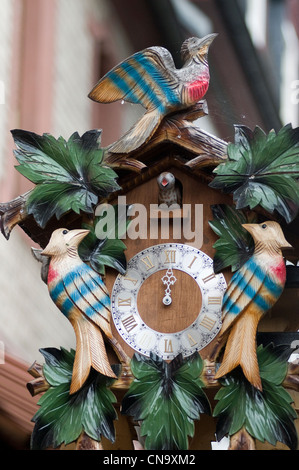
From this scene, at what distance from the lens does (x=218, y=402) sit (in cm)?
411

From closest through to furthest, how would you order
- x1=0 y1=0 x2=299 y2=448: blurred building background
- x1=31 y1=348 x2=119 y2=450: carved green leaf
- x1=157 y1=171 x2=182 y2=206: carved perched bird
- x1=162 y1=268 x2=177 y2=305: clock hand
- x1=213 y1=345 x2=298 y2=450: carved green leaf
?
x1=213 y1=345 x2=298 y2=450: carved green leaf
x1=31 y1=348 x2=119 y2=450: carved green leaf
x1=162 y1=268 x2=177 y2=305: clock hand
x1=157 y1=171 x2=182 y2=206: carved perched bird
x1=0 y1=0 x2=299 y2=448: blurred building background

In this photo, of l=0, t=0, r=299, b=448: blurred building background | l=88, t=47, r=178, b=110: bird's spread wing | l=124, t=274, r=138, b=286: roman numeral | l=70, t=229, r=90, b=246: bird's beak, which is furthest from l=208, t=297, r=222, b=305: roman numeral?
l=0, t=0, r=299, b=448: blurred building background

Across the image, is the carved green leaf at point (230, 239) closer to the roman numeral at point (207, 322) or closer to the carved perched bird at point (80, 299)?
the roman numeral at point (207, 322)

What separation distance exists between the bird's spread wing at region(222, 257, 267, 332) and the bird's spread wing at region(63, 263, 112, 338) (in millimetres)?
315

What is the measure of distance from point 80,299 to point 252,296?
45cm

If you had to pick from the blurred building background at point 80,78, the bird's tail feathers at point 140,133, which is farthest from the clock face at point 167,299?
the blurred building background at point 80,78

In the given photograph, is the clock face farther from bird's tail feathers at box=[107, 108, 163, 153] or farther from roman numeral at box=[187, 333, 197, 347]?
bird's tail feathers at box=[107, 108, 163, 153]

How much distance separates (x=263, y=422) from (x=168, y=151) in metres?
0.81

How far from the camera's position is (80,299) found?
4.25 metres

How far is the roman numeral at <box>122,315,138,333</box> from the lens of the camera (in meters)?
4.27

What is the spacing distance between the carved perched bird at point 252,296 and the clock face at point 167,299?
0.07 m

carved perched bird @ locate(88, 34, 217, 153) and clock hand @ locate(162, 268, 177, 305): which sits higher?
carved perched bird @ locate(88, 34, 217, 153)

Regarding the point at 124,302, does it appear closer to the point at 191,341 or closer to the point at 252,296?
the point at 191,341

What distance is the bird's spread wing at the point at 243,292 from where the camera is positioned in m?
4.16
